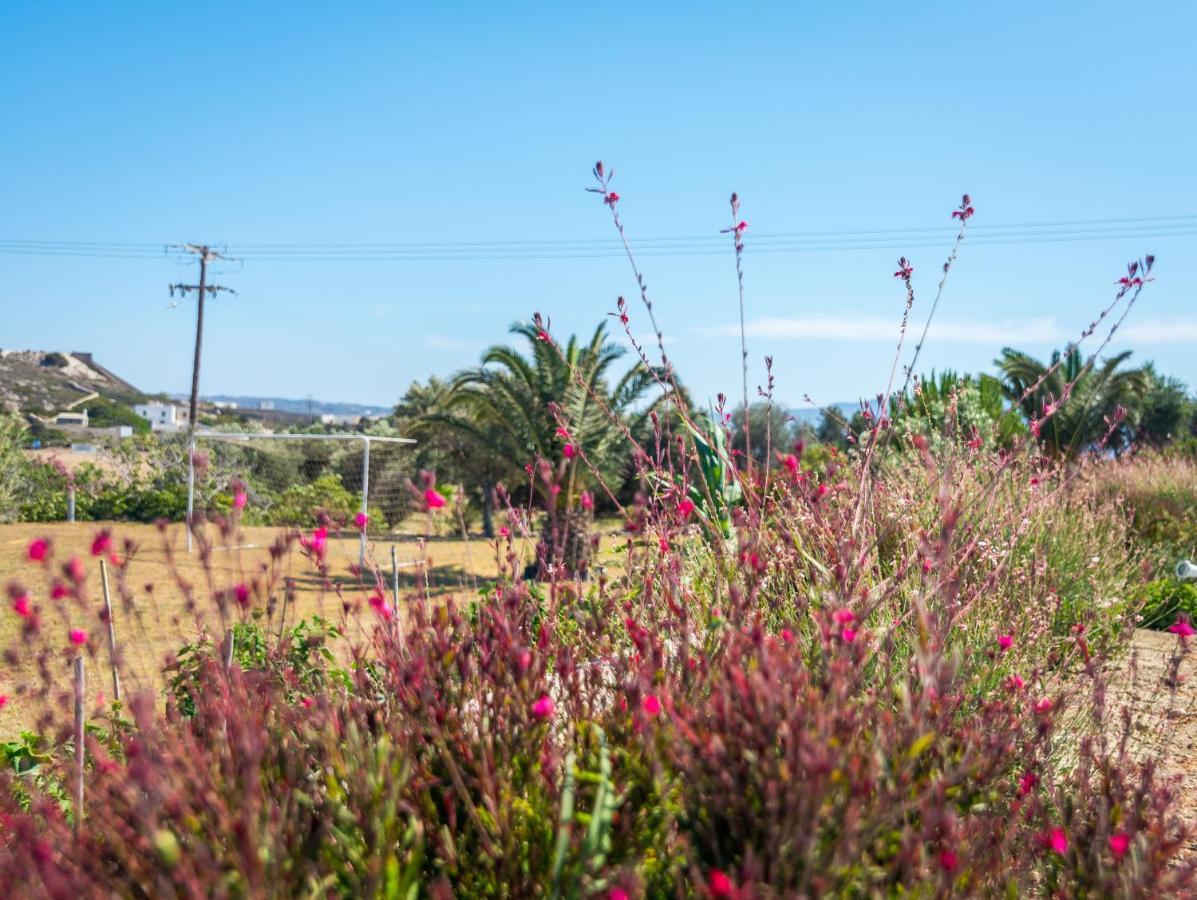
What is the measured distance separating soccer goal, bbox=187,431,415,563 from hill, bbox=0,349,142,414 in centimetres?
3884

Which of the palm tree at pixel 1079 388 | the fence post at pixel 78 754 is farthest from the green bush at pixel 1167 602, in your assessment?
the palm tree at pixel 1079 388

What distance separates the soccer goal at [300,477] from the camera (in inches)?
874

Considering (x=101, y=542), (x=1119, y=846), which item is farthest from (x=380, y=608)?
(x=1119, y=846)

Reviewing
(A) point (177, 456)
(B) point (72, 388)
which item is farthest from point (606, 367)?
(B) point (72, 388)

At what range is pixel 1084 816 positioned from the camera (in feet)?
7.57

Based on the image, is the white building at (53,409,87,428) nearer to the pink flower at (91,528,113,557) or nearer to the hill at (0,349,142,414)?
the hill at (0,349,142,414)

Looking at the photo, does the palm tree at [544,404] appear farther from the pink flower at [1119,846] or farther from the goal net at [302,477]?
the pink flower at [1119,846]

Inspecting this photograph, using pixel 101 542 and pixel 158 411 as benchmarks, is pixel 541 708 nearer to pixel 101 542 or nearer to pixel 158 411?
pixel 101 542

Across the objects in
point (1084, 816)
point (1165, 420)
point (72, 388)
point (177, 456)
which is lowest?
point (1084, 816)

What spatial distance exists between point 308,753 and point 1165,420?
40.9 m

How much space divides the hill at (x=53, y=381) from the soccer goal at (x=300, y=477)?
38.8 m

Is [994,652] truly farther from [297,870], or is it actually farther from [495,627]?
[297,870]

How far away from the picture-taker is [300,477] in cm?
3094

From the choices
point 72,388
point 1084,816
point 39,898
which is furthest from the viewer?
point 72,388
